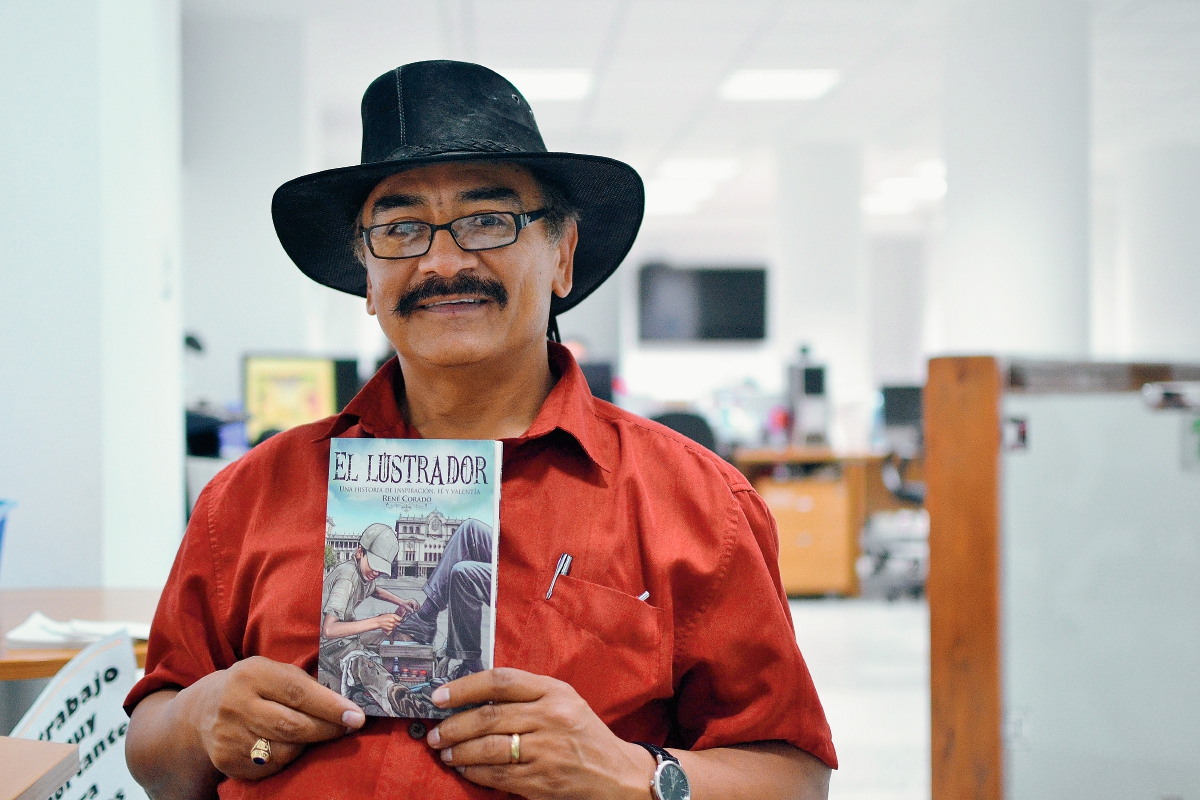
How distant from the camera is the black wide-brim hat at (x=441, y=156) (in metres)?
1.15

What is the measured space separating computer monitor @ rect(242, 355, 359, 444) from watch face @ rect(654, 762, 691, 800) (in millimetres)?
4013

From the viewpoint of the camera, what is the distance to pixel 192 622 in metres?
1.14

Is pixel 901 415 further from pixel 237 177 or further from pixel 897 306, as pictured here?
pixel 897 306

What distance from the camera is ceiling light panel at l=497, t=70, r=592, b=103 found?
639 cm

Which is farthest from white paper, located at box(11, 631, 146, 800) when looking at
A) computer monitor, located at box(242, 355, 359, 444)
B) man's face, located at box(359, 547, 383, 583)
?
computer monitor, located at box(242, 355, 359, 444)

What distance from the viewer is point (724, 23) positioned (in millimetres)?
5438

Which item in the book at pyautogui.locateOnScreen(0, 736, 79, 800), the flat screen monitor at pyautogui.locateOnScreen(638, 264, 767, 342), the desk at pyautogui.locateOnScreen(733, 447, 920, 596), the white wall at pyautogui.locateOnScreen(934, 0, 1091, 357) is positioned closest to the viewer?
the book at pyautogui.locateOnScreen(0, 736, 79, 800)

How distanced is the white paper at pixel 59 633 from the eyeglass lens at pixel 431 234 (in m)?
0.81

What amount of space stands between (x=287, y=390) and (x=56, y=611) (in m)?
3.07

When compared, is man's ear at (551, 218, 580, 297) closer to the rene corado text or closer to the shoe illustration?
the rene corado text

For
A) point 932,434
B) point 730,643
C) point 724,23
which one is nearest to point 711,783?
point 730,643

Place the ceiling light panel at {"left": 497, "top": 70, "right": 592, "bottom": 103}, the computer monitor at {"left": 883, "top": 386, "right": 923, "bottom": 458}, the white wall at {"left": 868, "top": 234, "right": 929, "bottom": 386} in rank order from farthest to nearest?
the white wall at {"left": 868, "top": 234, "right": 929, "bottom": 386}
the computer monitor at {"left": 883, "top": 386, "right": 923, "bottom": 458}
the ceiling light panel at {"left": 497, "top": 70, "right": 592, "bottom": 103}

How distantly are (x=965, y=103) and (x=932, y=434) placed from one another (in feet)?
13.3

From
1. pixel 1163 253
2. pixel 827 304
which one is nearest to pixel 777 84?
pixel 827 304
